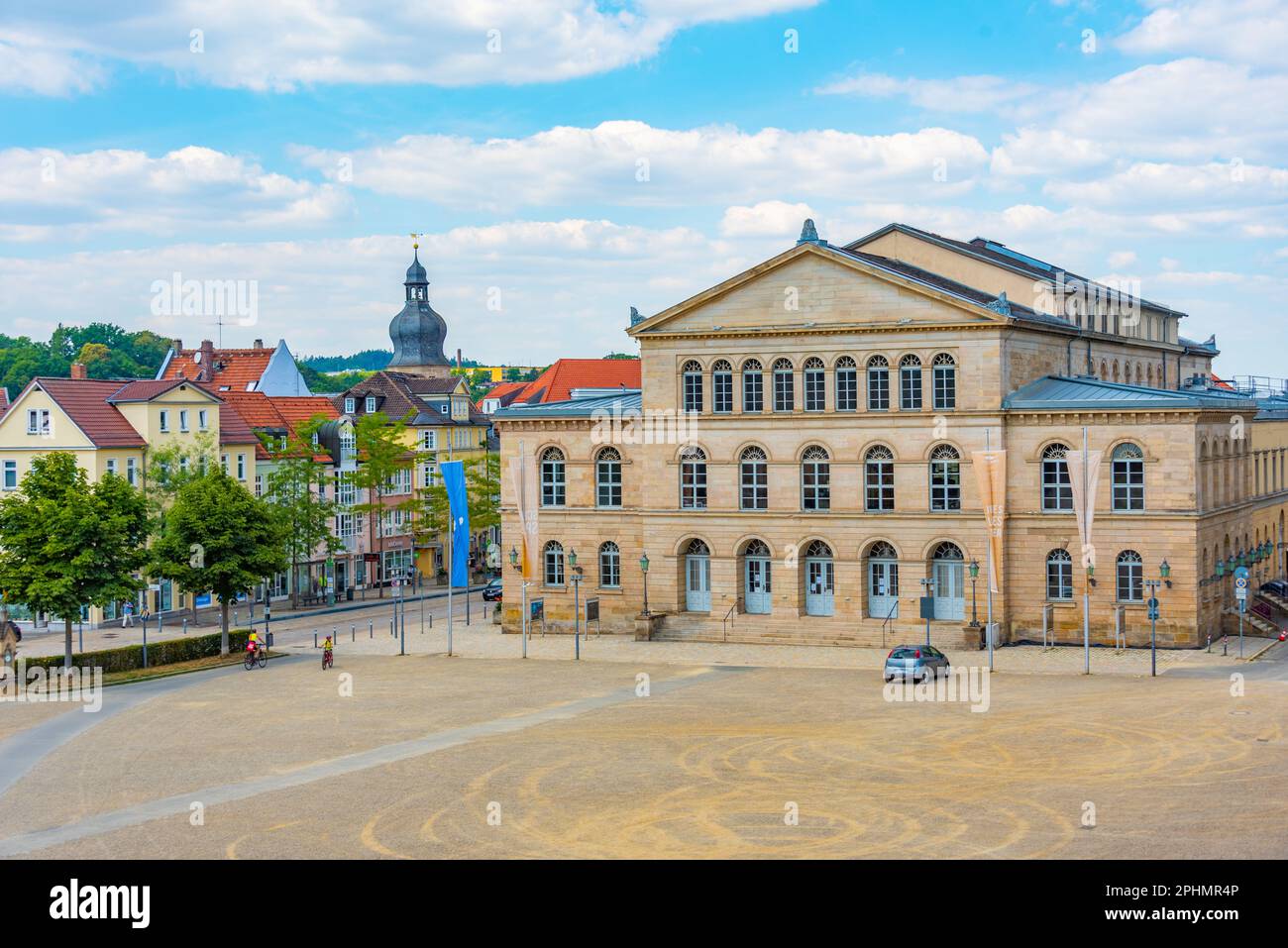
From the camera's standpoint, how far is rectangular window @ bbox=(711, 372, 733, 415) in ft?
223

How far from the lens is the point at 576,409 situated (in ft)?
234

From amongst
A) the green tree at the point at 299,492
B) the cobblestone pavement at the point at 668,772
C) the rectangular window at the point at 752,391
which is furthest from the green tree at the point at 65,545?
the rectangular window at the point at 752,391

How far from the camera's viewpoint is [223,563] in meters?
63.8

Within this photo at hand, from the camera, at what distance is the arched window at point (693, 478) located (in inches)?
2687

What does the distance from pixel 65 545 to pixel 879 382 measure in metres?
33.3

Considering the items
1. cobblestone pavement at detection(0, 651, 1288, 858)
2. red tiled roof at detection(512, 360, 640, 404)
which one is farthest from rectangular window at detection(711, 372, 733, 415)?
red tiled roof at detection(512, 360, 640, 404)

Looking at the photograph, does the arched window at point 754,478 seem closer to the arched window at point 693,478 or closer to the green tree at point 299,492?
the arched window at point 693,478

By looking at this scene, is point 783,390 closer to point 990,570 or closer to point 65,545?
point 990,570

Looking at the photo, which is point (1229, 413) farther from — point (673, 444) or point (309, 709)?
point (309, 709)

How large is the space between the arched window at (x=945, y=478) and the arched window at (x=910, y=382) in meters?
2.18

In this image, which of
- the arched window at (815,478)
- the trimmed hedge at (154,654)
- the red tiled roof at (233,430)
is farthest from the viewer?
the red tiled roof at (233,430)

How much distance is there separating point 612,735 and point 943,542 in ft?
82.8
